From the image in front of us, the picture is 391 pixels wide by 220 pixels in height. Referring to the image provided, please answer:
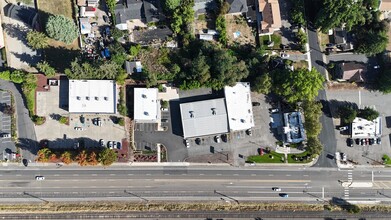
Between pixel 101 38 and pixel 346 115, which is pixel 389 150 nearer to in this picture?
pixel 346 115

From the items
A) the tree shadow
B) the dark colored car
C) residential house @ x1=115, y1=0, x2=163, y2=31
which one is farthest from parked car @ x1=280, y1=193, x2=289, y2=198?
residential house @ x1=115, y1=0, x2=163, y2=31

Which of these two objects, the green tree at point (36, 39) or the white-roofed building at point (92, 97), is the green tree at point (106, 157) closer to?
the white-roofed building at point (92, 97)

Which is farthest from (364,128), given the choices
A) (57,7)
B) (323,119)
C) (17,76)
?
(17,76)

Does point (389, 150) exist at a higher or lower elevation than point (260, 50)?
lower

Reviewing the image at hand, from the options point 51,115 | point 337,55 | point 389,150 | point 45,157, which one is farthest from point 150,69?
point 389,150

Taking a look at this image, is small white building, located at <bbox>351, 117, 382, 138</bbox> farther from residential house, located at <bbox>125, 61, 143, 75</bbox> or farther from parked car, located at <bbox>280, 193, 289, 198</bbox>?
residential house, located at <bbox>125, 61, 143, 75</bbox>
